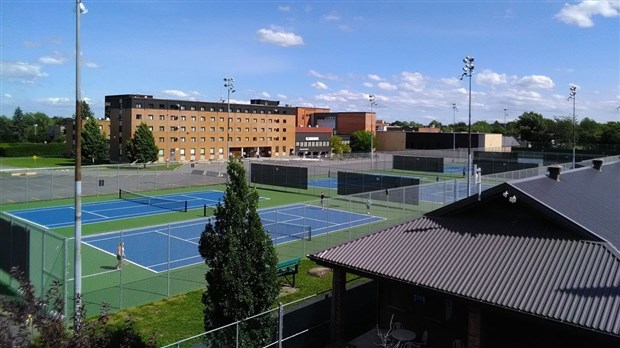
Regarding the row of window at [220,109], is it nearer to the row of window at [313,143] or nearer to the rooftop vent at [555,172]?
the row of window at [313,143]

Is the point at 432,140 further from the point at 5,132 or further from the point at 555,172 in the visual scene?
the point at 5,132

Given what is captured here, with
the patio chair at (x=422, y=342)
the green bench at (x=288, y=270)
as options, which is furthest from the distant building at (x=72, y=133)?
the patio chair at (x=422, y=342)

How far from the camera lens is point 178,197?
49062mm

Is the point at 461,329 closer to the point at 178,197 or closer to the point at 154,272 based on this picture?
the point at 154,272

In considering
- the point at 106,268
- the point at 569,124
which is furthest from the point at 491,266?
the point at 569,124

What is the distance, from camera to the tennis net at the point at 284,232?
27.3 metres

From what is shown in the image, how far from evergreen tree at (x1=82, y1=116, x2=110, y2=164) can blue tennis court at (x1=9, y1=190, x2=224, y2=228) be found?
43622mm

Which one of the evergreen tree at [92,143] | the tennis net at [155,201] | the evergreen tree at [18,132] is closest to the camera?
the tennis net at [155,201]

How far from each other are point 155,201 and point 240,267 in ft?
113

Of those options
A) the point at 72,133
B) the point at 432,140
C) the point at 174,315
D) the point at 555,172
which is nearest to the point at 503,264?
the point at 555,172

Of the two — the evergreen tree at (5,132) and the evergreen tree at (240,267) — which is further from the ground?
the evergreen tree at (5,132)

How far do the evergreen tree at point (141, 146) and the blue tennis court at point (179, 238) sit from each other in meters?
46.7

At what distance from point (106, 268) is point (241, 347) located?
1447 centimetres

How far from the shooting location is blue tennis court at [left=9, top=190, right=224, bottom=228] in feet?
120
